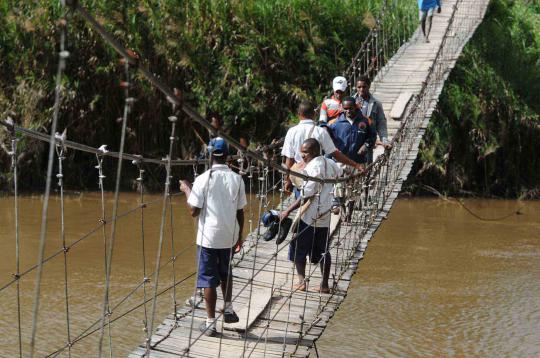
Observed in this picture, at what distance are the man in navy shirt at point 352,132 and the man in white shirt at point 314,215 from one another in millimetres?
832

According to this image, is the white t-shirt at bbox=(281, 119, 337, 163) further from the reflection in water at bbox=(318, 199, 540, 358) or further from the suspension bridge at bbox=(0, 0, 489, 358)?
the reflection in water at bbox=(318, 199, 540, 358)

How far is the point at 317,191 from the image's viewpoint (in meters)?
4.16

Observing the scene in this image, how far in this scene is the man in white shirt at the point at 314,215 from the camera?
417 centimetres

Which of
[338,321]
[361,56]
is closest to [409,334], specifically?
[338,321]

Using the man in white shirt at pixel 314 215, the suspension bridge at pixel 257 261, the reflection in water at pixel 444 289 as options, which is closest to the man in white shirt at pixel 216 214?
the suspension bridge at pixel 257 261

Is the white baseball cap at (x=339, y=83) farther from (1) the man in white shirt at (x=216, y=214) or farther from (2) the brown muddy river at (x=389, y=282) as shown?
(1) the man in white shirt at (x=216, y=214)

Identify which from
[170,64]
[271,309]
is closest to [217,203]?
[271,309]

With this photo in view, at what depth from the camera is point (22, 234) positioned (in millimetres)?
8570

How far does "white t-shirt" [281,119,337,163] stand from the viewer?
4598 millimetres

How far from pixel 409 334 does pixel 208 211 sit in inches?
136

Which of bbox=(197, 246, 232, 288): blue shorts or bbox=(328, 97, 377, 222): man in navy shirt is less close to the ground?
bbox=(328, 97, 377, 222): man in navy shirt

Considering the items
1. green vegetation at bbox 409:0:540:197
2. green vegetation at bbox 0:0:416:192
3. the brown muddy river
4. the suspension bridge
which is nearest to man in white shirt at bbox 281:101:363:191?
the suspension bridge

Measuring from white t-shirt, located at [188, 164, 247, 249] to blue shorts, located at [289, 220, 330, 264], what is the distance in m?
0.69

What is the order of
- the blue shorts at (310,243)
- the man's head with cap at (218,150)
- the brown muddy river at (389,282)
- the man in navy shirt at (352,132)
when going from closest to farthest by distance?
the man's head with cap at (218,150), the blue shorts at (310,243), the man in navy shirt at (352,132), the brown muddy river at (389,282)
